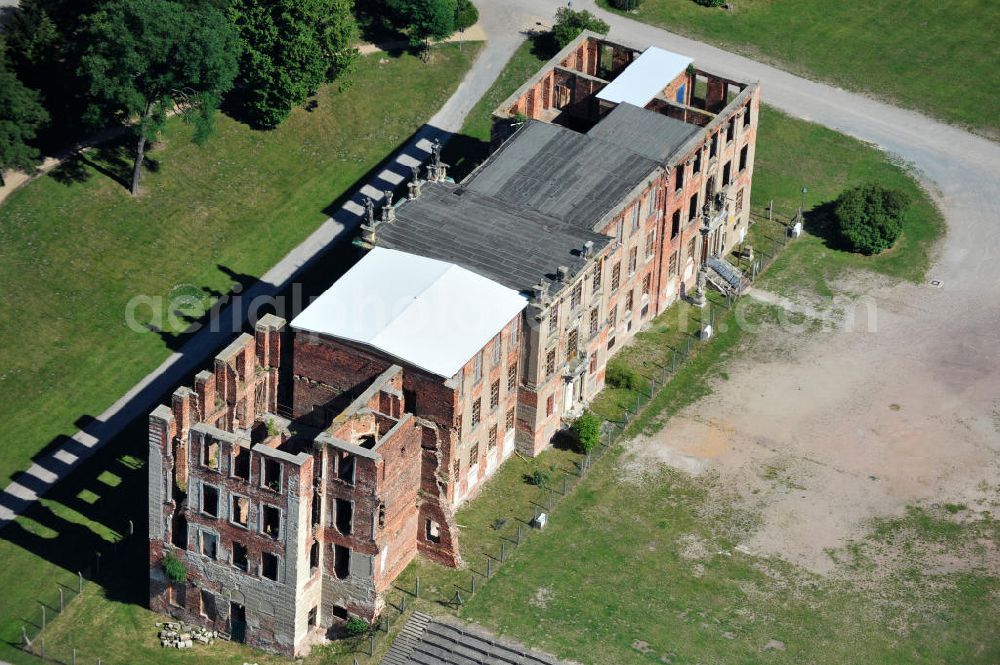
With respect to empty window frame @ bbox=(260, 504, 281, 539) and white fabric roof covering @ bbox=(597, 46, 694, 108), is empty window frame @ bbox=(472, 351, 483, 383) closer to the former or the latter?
empty window frame @ bbox=(260, 504, 281, 539)

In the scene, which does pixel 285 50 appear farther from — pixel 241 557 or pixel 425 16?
pixel 241 557

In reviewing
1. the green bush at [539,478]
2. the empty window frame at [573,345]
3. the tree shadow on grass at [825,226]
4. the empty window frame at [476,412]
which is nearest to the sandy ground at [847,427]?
the green bush at [539,478]

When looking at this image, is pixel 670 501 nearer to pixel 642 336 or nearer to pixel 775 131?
pixel 642 336

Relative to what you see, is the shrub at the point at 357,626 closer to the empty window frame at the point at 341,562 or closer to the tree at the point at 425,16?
the empty window frame at the point at 341,562

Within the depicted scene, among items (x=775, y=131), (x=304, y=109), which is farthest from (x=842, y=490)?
(x=304, y=109)

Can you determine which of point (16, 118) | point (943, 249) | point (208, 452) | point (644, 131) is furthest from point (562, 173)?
point (16, 118)

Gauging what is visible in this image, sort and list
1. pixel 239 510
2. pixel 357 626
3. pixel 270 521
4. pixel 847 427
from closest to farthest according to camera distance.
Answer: pixel 270 521 → pixel 239 510 → pixel 357 626 → pixel 847 427
